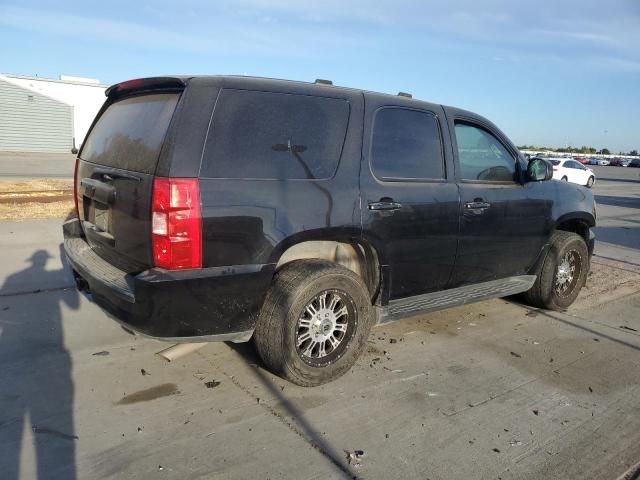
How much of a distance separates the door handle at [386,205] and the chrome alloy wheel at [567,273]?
8.02 ft

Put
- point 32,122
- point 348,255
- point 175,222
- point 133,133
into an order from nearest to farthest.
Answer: point 175,222 < point 133,133 < point 348,255 < point 32,122

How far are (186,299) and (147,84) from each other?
4.91 feet

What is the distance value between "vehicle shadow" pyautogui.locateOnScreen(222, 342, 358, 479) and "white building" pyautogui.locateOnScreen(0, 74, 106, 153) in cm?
3514

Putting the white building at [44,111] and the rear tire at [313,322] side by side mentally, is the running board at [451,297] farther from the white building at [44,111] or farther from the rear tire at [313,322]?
the white building at [44,111]

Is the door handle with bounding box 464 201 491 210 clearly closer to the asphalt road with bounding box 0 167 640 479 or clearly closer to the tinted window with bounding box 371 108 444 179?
the tinted window with bounding box 371 108 444 179

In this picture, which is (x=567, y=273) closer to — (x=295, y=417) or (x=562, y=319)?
(x=562, y=319)

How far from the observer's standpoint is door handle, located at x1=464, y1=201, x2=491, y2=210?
14.2 ft

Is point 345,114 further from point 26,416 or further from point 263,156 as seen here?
point 26,416

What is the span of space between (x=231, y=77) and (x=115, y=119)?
1.10m

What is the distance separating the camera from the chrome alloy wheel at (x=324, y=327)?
3555 mm

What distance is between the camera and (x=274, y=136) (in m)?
3.34

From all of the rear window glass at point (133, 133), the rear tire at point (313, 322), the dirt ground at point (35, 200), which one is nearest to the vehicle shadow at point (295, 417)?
the rear tire at point (313, 322)

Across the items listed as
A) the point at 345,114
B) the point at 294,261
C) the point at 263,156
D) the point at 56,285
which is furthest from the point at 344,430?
the point at 56,285

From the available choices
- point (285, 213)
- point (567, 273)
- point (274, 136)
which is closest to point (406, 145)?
point (274, 136)
